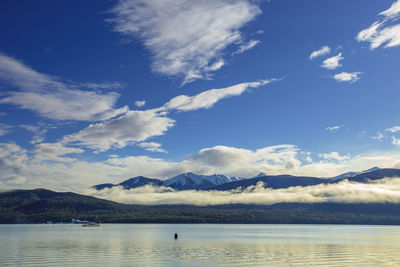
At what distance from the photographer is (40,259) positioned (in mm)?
79062

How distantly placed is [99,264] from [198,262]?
19.2 m

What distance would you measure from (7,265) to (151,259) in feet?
90.7

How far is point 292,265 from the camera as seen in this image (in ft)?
240

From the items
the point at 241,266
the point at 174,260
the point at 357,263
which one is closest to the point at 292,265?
the point at 241,266

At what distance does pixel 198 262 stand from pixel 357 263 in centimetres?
3293

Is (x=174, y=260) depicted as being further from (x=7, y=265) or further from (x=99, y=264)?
(x=7, y=265)

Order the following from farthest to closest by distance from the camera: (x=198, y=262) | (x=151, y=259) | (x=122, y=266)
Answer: (x=151, y=259)
(x=198, y=262)
(x=122, y=266)

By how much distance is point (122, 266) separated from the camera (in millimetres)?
68875

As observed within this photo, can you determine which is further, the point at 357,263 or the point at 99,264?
the point at 357,263

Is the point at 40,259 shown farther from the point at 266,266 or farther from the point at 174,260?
the point at 266,266

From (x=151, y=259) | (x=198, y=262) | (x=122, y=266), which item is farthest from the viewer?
(x=151, y=259)

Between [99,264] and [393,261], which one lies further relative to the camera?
[393,261]

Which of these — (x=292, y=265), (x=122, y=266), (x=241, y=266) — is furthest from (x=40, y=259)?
(x=292, y=265)

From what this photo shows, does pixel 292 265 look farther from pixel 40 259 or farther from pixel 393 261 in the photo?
pixel 40 259
